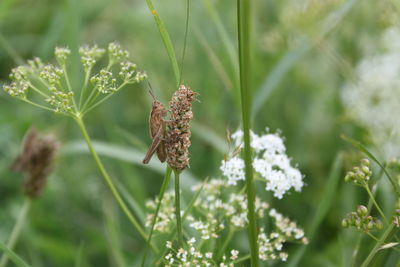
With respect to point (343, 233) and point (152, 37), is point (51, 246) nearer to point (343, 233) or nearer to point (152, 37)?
point (343, 233)

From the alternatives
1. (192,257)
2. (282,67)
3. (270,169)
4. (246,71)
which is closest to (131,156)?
(282,67)

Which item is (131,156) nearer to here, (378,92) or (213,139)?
(213,139)

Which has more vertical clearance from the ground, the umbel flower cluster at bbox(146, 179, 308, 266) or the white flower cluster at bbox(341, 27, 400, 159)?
the white flower cluster at bbox(341, 27, 400, 159)

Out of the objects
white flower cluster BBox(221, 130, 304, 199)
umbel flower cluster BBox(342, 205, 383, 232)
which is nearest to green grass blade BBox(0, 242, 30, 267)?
white flower cluster BBox(221, 130, 304, 199)

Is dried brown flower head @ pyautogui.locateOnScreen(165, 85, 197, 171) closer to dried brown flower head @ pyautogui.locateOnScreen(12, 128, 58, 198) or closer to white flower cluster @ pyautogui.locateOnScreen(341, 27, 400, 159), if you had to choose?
dried brown flower head @ pyautogui.locateOnScreen(12, 128, 58, 198)

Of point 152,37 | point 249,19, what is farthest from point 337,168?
point 152,37

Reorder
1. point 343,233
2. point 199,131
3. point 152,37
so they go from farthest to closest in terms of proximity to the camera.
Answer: point 152,37 < point 199,131 < point 343,233
